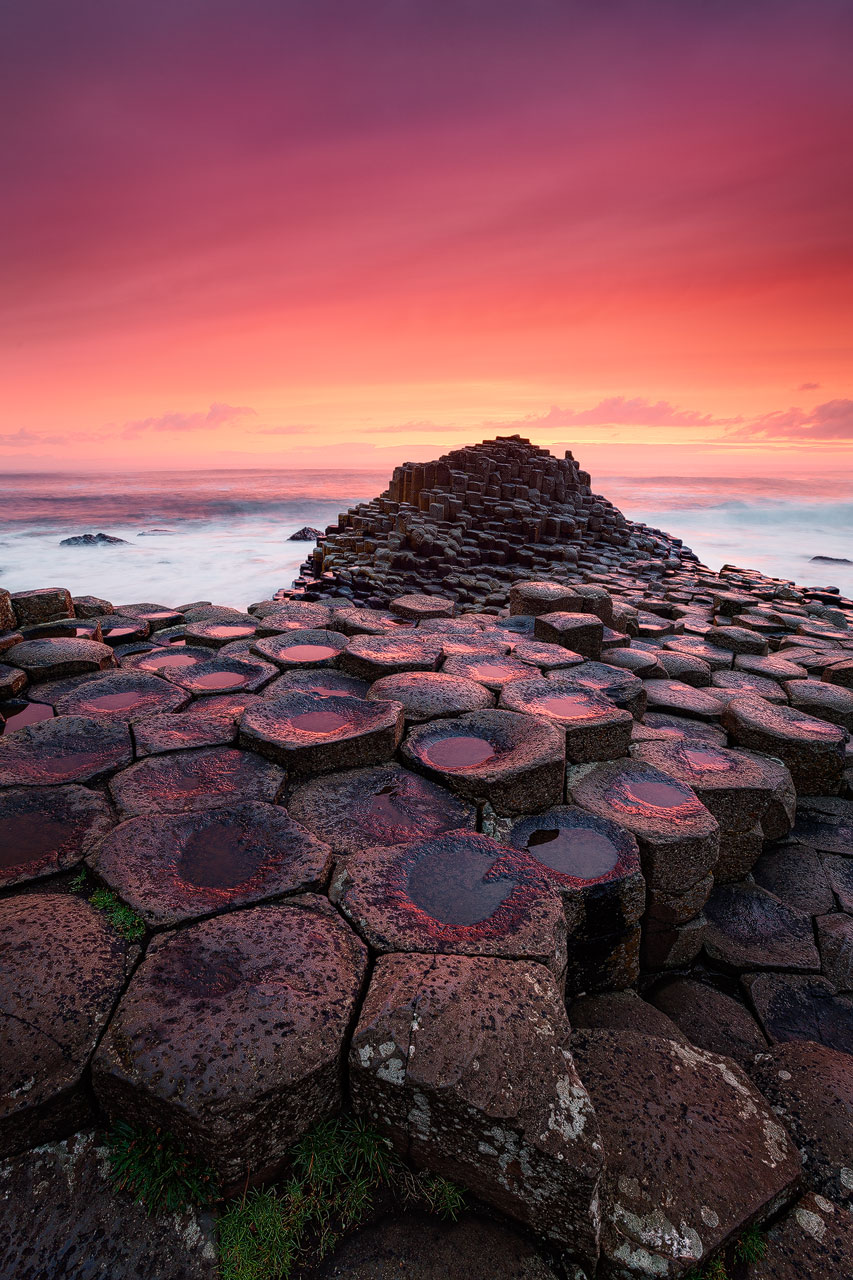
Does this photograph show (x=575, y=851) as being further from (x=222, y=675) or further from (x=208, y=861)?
(x=222, y=675)

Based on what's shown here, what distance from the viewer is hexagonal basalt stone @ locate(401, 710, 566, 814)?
2.93 m

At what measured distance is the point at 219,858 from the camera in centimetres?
248

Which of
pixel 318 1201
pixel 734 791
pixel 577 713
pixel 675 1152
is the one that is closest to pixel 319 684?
pixel 577 713

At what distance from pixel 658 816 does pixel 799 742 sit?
1.95 meters

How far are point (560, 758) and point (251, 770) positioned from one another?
166 cm

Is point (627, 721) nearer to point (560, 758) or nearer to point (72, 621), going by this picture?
point (560, 758)

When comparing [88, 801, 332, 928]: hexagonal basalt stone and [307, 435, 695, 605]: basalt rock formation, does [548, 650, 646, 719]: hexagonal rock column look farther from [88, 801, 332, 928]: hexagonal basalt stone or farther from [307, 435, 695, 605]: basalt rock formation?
[307, 435, 695, 605]: basalt rock formation

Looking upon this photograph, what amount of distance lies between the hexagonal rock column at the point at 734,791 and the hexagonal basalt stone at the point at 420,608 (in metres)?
3.00

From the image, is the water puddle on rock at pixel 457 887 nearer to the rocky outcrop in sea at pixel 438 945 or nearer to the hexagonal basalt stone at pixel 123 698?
the rocky outcrop in sea at pixel 438 945

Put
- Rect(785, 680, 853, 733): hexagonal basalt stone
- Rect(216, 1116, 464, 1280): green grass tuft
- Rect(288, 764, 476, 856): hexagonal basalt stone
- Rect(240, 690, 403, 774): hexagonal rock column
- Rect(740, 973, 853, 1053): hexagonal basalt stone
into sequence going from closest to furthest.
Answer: Rect(216, 1116, 464, 1280): green grass tuft → Rect(288, 764, 476, 856): hexagonal basalt stone → Rect(740, 973, 853, 1053): hexagonal basalt stone → Rect(240, 690, 403, 774): hexagonal rock column → Rect(785, 680, 853, 733): hexagonal basalt stone

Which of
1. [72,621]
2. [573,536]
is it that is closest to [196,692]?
[72,621]

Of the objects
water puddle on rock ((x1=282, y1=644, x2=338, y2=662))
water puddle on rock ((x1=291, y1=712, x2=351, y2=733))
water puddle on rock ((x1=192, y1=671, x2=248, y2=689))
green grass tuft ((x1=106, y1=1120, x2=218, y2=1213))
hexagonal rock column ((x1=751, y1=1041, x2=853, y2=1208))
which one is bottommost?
hexagonal rock column ((x1=751, y1=1041, x2=853, y2=1208))

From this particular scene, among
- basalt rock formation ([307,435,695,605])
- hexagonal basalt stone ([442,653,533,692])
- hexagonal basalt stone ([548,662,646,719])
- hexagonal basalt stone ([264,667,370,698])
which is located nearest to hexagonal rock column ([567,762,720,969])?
hexagonal basalt stone ([548,662,646,719])

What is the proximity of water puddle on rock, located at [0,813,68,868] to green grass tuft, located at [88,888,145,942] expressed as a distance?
0.42 m
